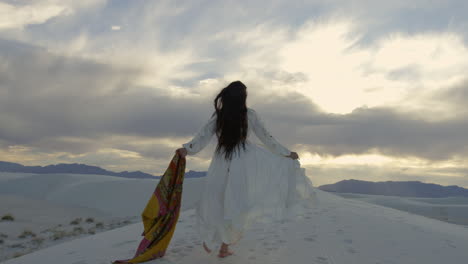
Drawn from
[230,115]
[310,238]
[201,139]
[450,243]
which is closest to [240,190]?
[201,139]

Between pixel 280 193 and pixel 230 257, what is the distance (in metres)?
1.14

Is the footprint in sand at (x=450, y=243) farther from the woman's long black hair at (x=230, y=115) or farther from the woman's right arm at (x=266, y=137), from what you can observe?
the woman's long black hair at (x=230, y=115)

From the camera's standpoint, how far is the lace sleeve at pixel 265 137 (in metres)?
5.23

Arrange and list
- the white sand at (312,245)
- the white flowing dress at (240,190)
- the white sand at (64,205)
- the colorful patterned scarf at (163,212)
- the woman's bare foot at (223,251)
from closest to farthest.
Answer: the white flowing dress at (240,190)
the colorful patterned scarf at (163,212)
the woman's bare foot at (223,251)
the white sand at (312,245)
the white sand at (64,205)

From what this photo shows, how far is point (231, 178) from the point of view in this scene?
491cm

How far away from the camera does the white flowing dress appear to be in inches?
191

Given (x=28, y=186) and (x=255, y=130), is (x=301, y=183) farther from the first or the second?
(x=28, y=186)

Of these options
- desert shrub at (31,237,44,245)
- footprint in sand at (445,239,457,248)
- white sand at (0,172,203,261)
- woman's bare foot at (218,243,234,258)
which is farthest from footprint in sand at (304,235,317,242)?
desert shrub at (31,237,44,245)

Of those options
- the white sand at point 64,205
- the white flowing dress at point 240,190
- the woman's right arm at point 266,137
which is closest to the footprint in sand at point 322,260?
the white flowing dress at point 240,190

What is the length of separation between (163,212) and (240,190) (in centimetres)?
116

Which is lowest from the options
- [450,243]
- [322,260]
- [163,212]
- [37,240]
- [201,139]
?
[37,240]

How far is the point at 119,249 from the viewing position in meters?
6.64

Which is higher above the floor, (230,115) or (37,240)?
(230,115)

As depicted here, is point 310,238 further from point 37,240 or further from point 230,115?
point 37,240
